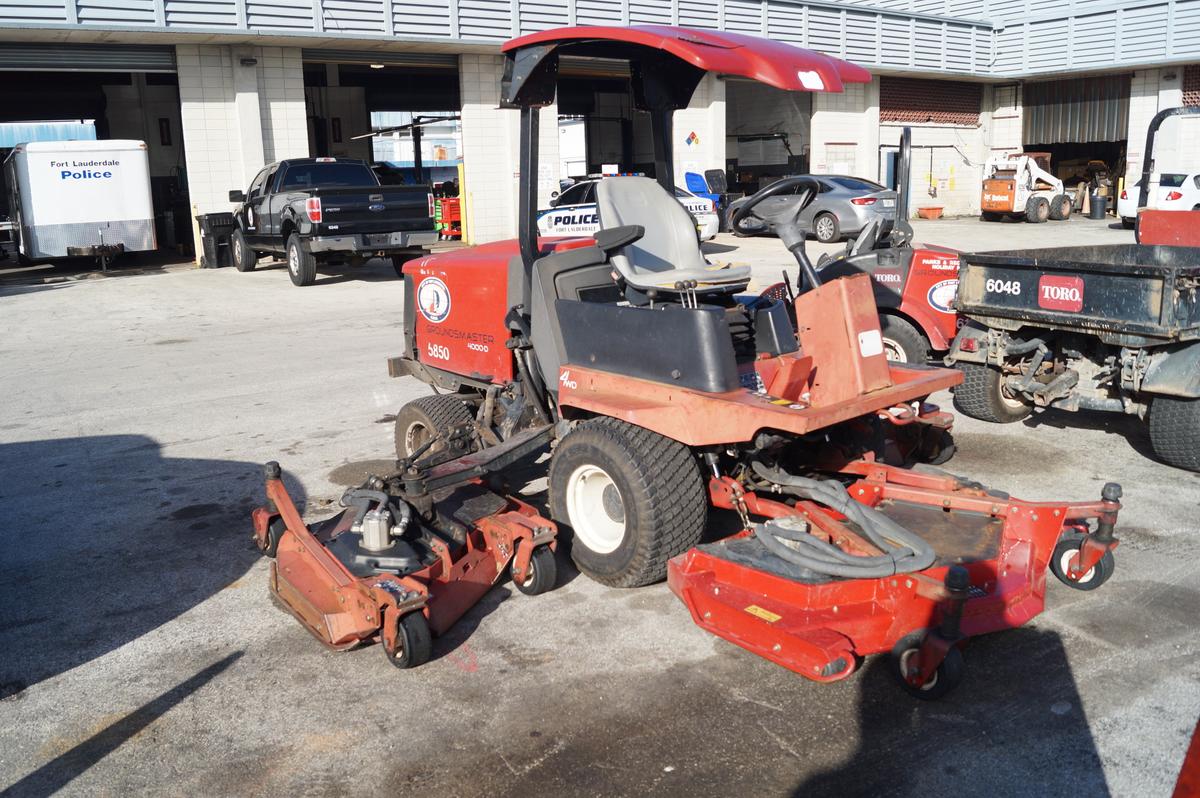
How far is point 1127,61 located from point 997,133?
16.5 feet

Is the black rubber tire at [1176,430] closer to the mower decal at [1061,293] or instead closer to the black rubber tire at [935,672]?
the mower decal at [1061,293]

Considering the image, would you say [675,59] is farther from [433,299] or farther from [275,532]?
[275,532]

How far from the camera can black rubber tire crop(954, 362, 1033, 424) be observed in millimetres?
7418

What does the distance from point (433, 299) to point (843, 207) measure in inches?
677

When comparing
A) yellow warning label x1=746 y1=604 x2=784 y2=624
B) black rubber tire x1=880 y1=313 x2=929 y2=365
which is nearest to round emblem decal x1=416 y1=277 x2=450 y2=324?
yellow warning label x1=746 y1=604 x2=784 y2=624

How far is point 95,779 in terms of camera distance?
345cm

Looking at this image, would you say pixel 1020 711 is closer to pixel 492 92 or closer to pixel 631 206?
pixel 631 206

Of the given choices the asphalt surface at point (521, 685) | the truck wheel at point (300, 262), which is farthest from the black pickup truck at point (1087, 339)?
the truck wheel at point (300, 262)

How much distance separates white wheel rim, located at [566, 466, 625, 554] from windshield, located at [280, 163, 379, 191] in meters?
13.8

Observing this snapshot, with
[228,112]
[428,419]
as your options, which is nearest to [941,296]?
[428,419]

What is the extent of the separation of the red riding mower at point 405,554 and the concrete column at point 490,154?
742 inches

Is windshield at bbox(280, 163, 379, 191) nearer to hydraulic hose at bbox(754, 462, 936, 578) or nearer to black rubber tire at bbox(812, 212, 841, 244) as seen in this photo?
black rubber tire at bbox(812, 212, 841, 244)

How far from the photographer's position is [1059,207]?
96.1 feet

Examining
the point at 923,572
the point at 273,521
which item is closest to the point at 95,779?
the point at 273,521
